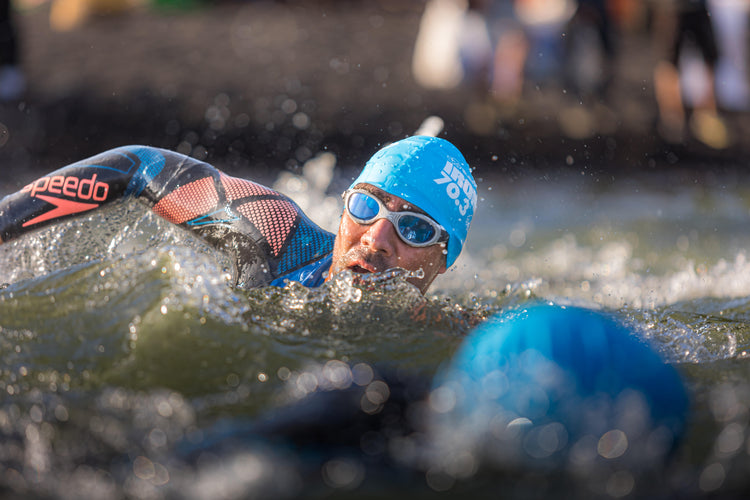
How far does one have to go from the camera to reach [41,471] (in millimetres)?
2303

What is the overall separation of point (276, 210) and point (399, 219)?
28.7 inches

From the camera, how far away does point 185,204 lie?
12.9 feet

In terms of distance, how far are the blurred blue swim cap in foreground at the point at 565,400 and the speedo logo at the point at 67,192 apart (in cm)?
225

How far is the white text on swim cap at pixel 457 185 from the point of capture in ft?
13.5

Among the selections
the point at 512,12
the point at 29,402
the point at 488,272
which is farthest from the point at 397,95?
the point at 29,402

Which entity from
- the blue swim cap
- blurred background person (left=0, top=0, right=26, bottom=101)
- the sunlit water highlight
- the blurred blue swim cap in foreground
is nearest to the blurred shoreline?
blurred background person (left=0, top=0, right=26, bottom=101)

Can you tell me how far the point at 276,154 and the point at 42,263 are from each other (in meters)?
7.49

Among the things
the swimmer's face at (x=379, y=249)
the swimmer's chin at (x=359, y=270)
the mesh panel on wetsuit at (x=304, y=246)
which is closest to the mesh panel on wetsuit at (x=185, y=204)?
the mesh panel on wetsuit at (x=304, y=246)

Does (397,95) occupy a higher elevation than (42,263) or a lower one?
lower

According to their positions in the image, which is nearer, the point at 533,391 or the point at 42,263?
the point at 533,391

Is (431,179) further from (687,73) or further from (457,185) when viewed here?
(687,73)

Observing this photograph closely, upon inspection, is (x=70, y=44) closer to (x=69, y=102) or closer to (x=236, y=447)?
(x=69, y=102)

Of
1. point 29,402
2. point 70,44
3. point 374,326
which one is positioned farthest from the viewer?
point 70,44

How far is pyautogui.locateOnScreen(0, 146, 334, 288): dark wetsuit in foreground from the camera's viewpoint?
3.76m
